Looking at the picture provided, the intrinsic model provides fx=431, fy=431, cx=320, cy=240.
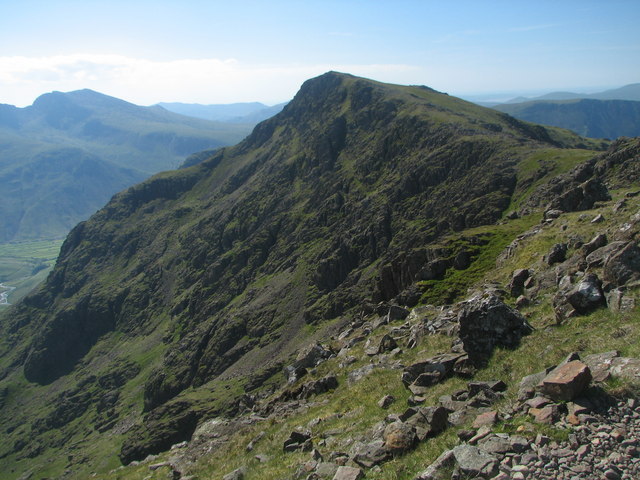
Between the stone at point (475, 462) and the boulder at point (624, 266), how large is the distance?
15415 mm

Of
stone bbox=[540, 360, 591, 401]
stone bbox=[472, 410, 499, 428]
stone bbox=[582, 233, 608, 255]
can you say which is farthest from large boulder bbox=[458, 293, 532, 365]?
stone bbox=[582, 233, 608, 255]

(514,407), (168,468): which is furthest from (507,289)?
(168,468)

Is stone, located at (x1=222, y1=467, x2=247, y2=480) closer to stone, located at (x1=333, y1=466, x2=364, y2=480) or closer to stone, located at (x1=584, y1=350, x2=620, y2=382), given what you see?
stone, located at (x1=333, y1=466, x2=364, y2=480)

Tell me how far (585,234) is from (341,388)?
26.0m

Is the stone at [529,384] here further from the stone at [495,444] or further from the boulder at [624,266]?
the boulder at [624,266]

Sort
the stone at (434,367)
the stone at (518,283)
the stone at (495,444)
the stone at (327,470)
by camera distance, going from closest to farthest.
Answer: the stone at (495,444), the stone at (327,470), the stone at (434,367), the stone at (518,283)

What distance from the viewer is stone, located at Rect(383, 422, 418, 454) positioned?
1783cm

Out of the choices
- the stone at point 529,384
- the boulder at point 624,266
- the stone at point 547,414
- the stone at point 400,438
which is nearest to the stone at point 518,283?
the boulder at point 624,266

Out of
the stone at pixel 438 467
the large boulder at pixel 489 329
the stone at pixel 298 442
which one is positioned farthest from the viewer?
the large boulder at pixel 489 329

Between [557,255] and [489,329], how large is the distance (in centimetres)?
1679

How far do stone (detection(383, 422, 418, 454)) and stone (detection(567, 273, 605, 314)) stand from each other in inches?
524

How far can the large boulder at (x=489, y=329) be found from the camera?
2425 cm

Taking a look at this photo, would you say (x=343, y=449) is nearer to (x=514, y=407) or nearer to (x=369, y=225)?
(x=514, y=407)

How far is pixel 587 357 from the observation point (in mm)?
18109
